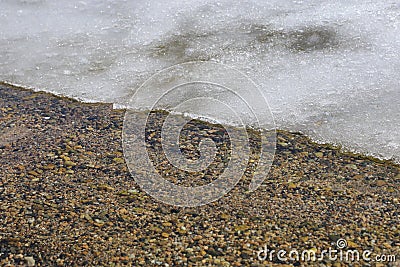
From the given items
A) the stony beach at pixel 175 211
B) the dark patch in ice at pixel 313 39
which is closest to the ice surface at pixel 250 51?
the dark patch in ice at pixel 313 39

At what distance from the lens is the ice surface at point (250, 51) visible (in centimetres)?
282

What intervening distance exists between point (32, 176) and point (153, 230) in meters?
0.71

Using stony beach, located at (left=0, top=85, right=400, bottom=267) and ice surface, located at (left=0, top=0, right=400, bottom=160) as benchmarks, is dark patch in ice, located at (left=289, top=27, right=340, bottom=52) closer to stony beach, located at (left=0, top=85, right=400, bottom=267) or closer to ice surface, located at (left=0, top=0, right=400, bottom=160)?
ice surface, located at (left=0, top=0, right=400, bottom=160)

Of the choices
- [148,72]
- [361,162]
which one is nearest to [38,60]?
[148,72]

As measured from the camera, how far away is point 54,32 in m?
3.91

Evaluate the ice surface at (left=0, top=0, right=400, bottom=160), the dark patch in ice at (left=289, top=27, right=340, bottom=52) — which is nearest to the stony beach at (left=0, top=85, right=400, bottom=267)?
the ice surface at (left=0, top=0, right=400, bottom=160)

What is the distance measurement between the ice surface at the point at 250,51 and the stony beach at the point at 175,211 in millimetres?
294

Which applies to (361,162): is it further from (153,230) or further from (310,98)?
(153,230)

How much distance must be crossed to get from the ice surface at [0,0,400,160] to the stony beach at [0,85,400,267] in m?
0.29

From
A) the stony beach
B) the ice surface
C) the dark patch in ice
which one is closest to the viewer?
the stony beach

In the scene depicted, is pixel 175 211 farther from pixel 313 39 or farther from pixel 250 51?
pixel 313 39

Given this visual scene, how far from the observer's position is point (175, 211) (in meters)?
2.18

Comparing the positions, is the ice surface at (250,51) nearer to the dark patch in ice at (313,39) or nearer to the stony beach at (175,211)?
the dark patch in ice at (313,39)

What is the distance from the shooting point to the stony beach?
196 cm
